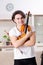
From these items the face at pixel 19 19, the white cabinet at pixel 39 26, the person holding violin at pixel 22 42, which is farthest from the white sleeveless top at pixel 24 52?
the white cabinet at pixel 39 26

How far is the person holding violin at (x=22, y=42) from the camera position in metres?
1.60

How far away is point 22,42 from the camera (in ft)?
5.24

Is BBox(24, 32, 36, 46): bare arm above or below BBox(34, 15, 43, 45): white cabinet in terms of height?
above

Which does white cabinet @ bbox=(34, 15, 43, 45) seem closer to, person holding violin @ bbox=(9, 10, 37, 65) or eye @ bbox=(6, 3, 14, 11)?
eye @ bbox=(6, 3, 14, 11)

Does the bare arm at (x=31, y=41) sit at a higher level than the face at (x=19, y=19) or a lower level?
lower

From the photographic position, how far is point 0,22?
5.11 m

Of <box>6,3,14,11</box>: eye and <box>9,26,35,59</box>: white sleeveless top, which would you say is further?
<box>6,3,14,11</box>: eye

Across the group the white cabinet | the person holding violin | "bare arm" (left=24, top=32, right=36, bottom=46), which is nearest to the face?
the person holding violin

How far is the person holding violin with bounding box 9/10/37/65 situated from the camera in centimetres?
160

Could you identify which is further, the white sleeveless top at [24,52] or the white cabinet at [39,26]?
Answer: the white cabinet at [39,26]

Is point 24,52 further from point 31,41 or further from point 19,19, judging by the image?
point 19,19

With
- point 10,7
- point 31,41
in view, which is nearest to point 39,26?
point 10,7

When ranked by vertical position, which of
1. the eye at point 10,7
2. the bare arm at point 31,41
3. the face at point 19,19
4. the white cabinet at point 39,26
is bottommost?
the white cabinet at point 39,26

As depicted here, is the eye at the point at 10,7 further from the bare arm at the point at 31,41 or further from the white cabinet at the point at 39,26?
the bare arm at the point at 31,41
